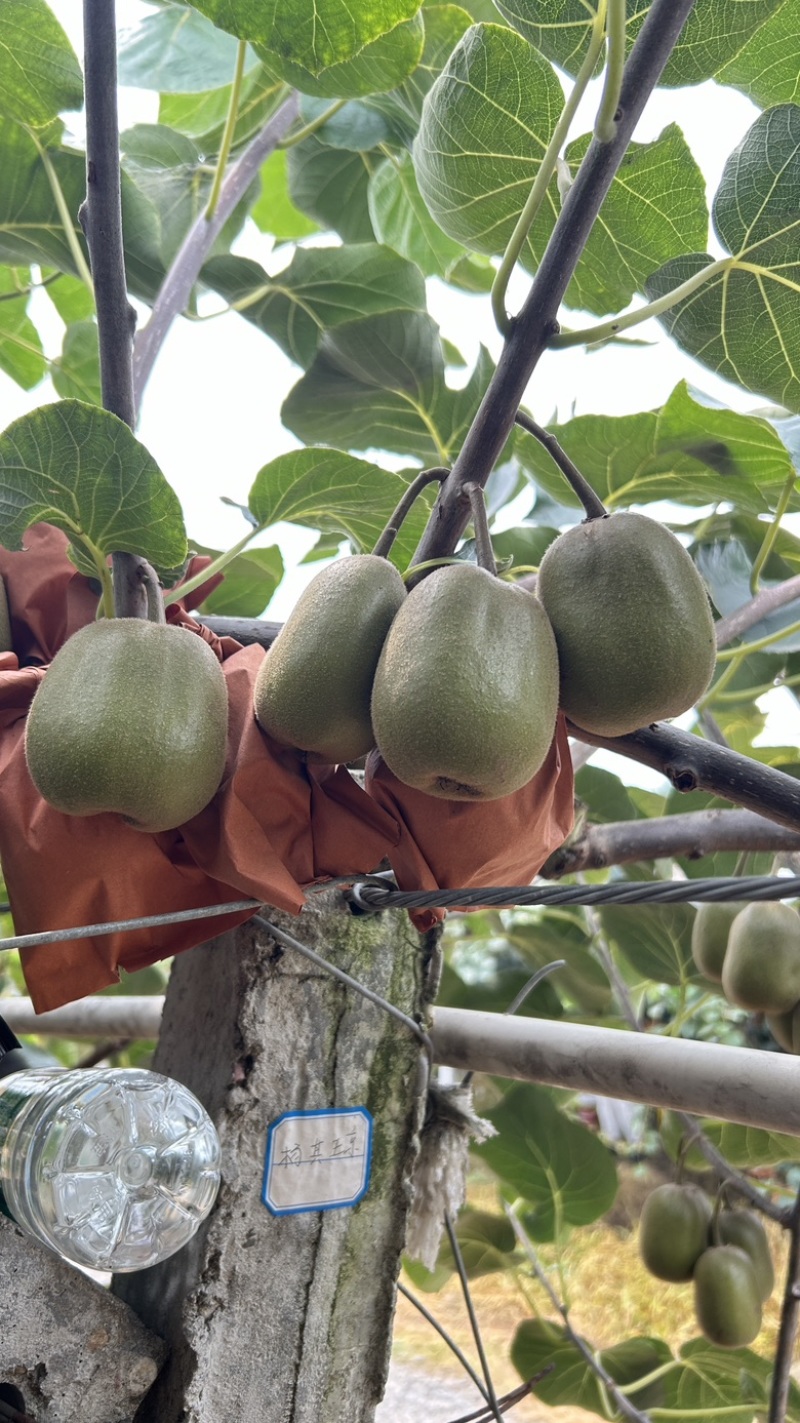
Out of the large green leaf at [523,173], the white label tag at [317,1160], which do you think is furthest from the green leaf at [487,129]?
the white label tag at [317,1160]

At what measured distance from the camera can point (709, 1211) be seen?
1.00 m

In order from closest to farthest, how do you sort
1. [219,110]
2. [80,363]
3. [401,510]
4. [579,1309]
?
[401,510], [80,363], [219,110], [579,1309]

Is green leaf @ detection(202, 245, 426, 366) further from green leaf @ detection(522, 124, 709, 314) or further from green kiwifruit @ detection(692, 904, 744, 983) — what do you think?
green kiwifruit @ detection(692, 904, 744, 983)

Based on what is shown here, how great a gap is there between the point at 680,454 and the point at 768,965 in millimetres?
419

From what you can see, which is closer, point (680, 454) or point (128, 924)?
point (128, 924)

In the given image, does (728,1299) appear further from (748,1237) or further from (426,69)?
(426,69)

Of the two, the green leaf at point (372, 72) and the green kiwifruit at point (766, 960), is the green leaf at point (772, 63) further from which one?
the green kiwifruit at point (766, 960)

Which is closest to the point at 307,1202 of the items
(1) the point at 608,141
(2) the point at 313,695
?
(2) the point at 313,695

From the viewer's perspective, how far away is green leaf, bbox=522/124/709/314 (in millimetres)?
505

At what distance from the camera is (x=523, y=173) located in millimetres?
513

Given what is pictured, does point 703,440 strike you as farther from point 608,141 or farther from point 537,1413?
point 537,1413

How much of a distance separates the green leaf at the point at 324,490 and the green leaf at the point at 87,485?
0.11 metres

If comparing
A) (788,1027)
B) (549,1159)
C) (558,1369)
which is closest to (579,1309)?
(558,1369)

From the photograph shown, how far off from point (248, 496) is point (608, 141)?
260 millimetres
